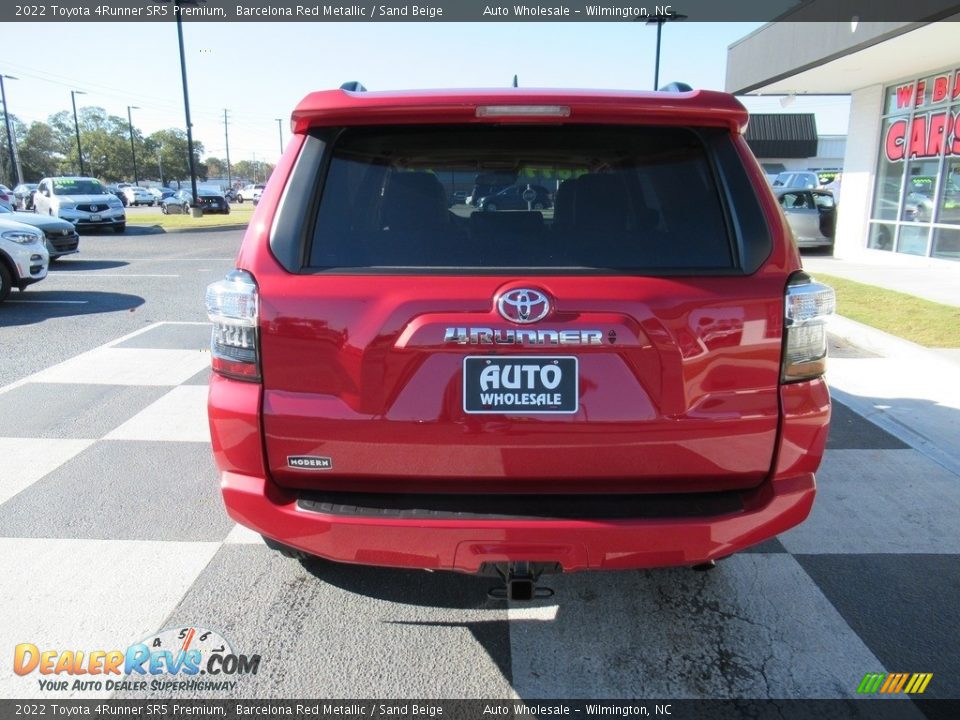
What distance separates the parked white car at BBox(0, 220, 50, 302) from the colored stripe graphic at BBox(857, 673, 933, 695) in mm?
10148

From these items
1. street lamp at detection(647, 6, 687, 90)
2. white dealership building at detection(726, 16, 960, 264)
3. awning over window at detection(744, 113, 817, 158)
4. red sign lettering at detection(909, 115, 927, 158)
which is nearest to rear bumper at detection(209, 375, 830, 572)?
white dealership building at detection(726, 16, 960, 264)

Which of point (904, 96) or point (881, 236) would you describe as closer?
point (904, 96)

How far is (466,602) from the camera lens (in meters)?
2.84

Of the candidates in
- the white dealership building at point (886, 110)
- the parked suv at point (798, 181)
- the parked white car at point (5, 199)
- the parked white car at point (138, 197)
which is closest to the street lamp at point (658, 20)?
the parked suv at point (798, 181)

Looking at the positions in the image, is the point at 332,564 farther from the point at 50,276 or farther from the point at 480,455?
the point at 50,276

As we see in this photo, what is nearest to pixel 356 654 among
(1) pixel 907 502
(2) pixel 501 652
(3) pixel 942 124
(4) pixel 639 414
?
(2) pixel 501 652

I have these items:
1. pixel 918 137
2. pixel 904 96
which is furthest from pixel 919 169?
pixel 904 96

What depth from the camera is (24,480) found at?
392 cm

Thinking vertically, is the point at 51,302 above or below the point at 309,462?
below

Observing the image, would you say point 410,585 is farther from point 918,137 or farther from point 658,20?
point 658,20

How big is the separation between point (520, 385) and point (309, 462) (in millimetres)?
708

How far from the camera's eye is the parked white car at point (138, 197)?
5812 centimetres

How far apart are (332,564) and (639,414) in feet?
5.58

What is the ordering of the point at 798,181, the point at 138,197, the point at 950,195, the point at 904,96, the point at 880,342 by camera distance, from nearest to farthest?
the point at 880,342
the point at 950,195
the point at 904,96
the point at 798,181
the point at 138,197
